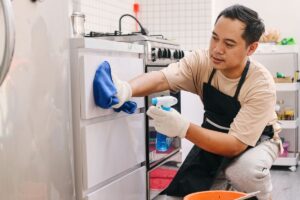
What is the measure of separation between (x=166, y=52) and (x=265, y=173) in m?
0.82

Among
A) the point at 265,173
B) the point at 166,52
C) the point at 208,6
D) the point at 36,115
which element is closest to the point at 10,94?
the point at 36,115

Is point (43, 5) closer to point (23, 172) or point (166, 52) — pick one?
point (23, 172)

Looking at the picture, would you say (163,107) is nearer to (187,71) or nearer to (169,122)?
(169,122)

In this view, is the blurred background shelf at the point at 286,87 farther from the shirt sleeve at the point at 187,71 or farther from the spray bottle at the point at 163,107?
the shirt sleeve at the point at 187,71

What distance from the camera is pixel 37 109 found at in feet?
3.81

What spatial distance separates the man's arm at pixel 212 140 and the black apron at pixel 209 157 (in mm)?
144

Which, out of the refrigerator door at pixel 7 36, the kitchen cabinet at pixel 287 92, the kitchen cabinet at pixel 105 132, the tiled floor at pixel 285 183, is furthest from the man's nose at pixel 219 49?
the kitchen cabinet at pixel 287 92

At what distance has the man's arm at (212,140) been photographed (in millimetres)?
1456

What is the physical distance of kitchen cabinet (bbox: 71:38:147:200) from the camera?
1.33 m

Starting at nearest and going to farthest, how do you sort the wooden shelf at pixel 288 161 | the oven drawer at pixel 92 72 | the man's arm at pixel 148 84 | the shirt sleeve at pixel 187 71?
the oven drawer at pixel 92 72, the man's arm at pixel 148 84, the shirt sleeve at pixel 187 71, the wooden shelf at pixel 288 161

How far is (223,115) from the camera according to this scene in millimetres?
1662

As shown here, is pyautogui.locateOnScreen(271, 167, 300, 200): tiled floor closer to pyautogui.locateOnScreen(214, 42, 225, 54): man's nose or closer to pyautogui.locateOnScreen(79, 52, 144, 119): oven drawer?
pyautogui.locateOnScreen(214, 42, 225, 54): man's nose

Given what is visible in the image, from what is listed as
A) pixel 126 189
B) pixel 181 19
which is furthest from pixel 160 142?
pixel 181 19

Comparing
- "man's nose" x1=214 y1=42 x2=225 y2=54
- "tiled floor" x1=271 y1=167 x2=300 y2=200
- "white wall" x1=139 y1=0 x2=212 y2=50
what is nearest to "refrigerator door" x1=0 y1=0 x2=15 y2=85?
"man's nose" x1=214 y1=42 x2=225 y2=54
